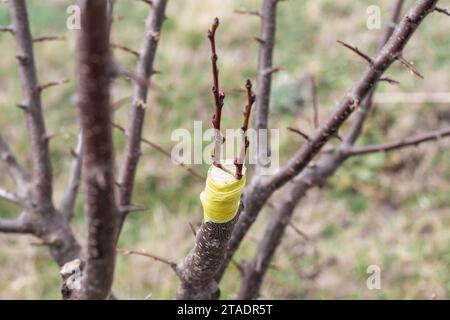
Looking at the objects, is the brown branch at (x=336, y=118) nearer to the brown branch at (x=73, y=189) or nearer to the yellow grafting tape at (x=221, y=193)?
the yellow grafting tape at (x=221, y=193)

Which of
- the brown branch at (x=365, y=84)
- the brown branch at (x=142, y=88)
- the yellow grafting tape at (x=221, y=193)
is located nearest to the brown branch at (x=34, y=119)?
the brown branch at (x=142, y=88)

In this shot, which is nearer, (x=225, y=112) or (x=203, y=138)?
(x=203, y=138)

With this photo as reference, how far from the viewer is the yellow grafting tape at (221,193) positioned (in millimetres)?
1146

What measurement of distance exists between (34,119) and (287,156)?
2434 mm

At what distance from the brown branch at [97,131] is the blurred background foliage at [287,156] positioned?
1551mm

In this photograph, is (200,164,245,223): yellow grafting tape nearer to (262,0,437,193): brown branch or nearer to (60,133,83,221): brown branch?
(262,0,437,193): brown branch

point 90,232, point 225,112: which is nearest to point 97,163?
point 90,232

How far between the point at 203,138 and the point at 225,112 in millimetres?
520

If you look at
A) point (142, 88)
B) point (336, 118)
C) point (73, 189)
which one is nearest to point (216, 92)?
point (336, 118)
